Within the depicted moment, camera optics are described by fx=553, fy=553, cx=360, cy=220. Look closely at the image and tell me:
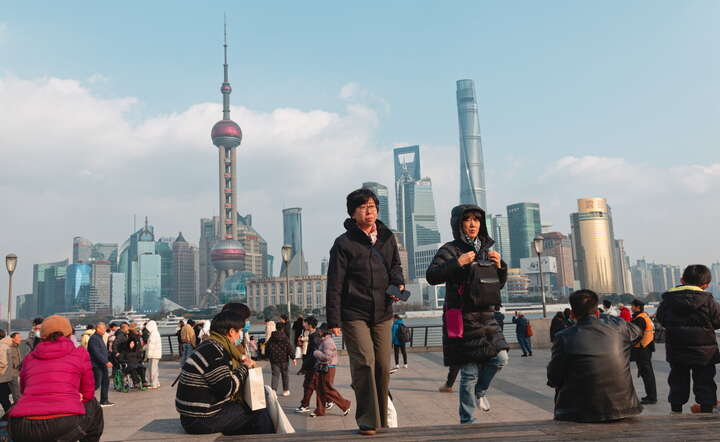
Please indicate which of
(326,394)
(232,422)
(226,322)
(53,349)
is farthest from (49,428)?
(326,394)

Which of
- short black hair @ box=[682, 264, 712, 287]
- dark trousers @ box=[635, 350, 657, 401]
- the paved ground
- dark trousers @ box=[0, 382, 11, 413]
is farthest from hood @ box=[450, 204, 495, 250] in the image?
dark trousers @ box=[0, 382, 11, 413]

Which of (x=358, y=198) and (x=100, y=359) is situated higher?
(x=358, y=198)

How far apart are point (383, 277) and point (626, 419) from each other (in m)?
2.02

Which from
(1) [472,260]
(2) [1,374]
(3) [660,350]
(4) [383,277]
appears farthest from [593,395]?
(3) [660,350]

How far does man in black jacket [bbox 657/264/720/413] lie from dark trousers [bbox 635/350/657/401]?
2.74m

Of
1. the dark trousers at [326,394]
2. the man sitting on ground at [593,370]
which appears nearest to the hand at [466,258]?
the man sitting on ground at [593,370]

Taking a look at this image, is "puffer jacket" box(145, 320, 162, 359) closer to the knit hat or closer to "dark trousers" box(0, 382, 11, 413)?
"dark trousers" box(0, 382, 11, 413)

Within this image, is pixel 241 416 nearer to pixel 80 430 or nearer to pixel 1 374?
pixel 80 430

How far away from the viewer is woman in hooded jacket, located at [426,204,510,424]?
454 cm

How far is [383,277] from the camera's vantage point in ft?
14.5

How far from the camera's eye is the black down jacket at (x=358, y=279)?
4.27 meters

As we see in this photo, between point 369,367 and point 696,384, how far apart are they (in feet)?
12.2

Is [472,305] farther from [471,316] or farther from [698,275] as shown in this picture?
[698,275]

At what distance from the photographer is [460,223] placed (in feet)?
15.9
